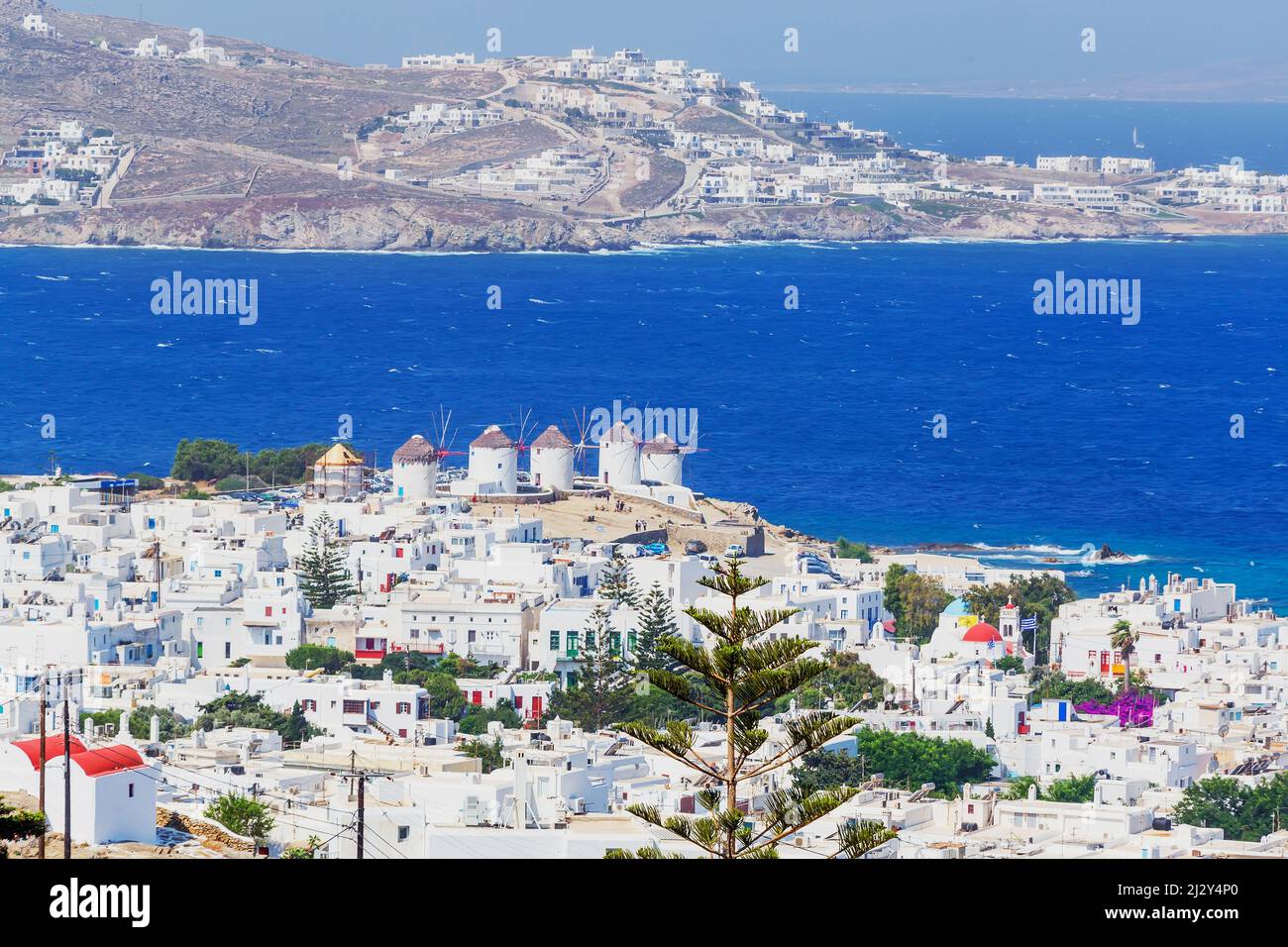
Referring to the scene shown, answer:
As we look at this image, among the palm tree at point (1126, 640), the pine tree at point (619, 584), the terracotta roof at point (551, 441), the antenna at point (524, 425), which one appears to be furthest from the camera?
the antenna at point (524, 425)

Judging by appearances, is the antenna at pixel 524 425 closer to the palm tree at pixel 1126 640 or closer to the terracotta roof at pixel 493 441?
the terracotta roof at pixel 493 441

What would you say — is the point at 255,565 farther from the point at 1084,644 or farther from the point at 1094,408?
the point at 1094,408

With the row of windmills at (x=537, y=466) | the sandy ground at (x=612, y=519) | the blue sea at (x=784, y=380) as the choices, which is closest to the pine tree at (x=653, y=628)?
the sandy ground at (x=612, y=519)

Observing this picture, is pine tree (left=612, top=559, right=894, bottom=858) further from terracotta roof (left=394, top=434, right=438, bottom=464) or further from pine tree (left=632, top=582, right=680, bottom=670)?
terracotta roof (left=394, top=434, right=438, bottom=464)

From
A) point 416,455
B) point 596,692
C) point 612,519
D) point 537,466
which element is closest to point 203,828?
point 596,692

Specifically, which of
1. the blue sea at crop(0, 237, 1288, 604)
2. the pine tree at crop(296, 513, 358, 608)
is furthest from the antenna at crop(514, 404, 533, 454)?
the pine tree at crop(296, 513, 358, 608)

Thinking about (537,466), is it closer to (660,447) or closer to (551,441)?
(551,441)
